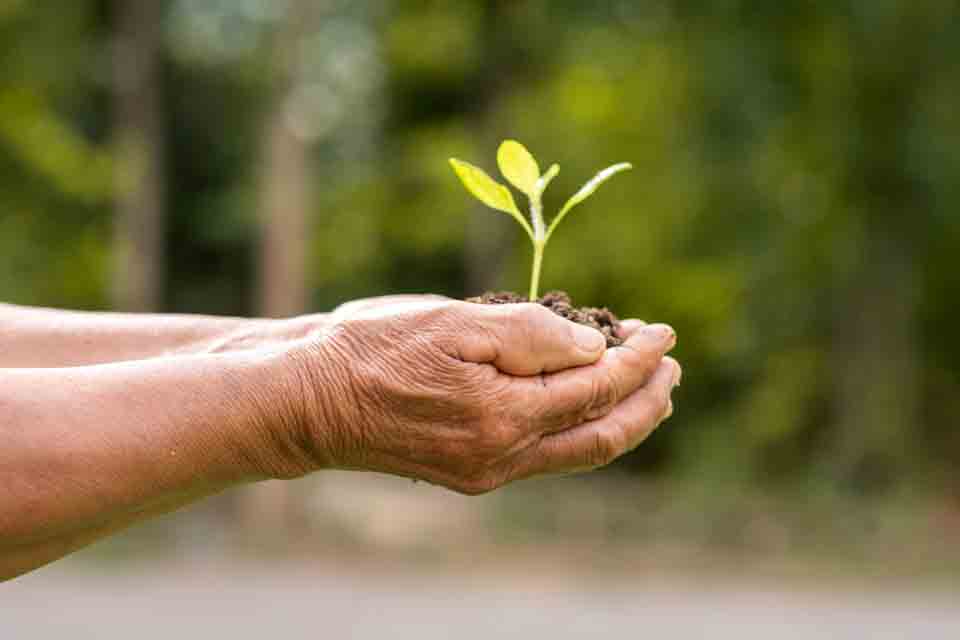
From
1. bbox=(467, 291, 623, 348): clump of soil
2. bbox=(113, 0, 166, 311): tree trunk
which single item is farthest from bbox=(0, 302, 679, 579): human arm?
bbox=(113, 0, 166, 311): tree trunk

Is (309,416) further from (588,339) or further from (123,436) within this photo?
(588,339)

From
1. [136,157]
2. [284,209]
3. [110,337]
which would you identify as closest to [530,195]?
[110,337]

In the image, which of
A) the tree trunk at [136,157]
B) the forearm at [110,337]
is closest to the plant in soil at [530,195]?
the forearm at [110,337]

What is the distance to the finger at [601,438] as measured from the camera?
7.30 feet

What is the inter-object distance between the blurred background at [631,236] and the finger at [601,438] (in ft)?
22.4

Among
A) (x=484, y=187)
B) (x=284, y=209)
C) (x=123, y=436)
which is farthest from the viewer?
(x=284, y=209)

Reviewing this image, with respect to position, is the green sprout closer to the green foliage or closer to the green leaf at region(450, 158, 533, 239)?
the green leaf at region(450, 158, 533, 239)

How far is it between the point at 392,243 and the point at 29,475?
14.1 meters

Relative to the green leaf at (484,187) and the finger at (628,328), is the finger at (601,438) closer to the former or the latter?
the finger at (628,328)

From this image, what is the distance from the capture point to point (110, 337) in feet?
8.54

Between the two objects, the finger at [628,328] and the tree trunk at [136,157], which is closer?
the finger at [628,328]

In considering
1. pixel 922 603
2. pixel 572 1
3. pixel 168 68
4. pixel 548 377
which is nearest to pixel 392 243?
pixel 168 68

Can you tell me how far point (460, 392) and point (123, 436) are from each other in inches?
22.4

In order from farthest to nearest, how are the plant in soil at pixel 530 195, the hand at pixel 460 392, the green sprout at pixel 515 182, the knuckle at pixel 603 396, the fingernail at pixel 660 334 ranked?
1. the green sprout at pixel 515 182
2. the plant in soil at pixel 530 195
3. the fingernail at pixel 660 334
4. the knuckle at pixel 603 396
5. the hand at pixel 460 392
